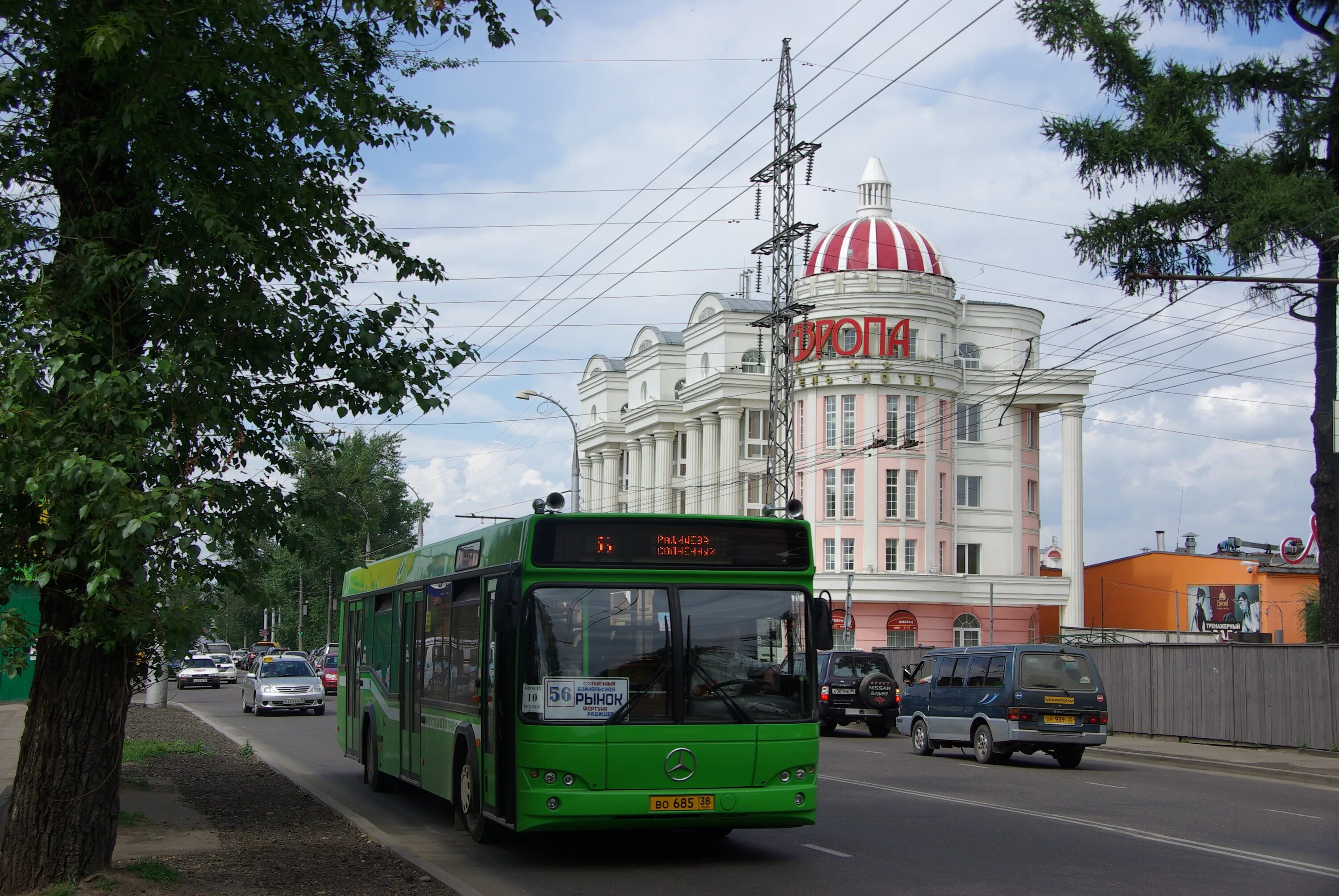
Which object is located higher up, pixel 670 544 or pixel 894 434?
pixel 894 434

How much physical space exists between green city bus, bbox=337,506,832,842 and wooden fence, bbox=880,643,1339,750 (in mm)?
16411

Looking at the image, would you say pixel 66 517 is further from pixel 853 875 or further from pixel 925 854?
pixel 925 854

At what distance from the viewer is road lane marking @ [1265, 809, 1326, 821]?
15289 millimetres

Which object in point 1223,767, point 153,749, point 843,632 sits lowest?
point 1223,767

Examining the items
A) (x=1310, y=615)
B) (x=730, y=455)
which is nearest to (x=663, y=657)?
(x=1310, y=615)

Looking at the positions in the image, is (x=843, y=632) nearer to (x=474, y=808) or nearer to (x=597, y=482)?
(x=597, y=482)

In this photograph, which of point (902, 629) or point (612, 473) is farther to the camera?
point (612, 473)

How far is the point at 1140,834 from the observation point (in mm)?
13391

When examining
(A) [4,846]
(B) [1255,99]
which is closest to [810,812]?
(A) [4,846]

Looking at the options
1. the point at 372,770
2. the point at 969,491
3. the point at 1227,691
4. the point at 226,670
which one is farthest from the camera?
the point at 226,670

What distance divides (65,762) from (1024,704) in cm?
1618

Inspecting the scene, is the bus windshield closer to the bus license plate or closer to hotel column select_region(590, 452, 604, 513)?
the bus license plate

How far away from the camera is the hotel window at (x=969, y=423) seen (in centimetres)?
6581

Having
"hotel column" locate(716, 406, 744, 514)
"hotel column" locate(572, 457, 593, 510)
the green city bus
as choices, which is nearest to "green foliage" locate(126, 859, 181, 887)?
the green city bus
